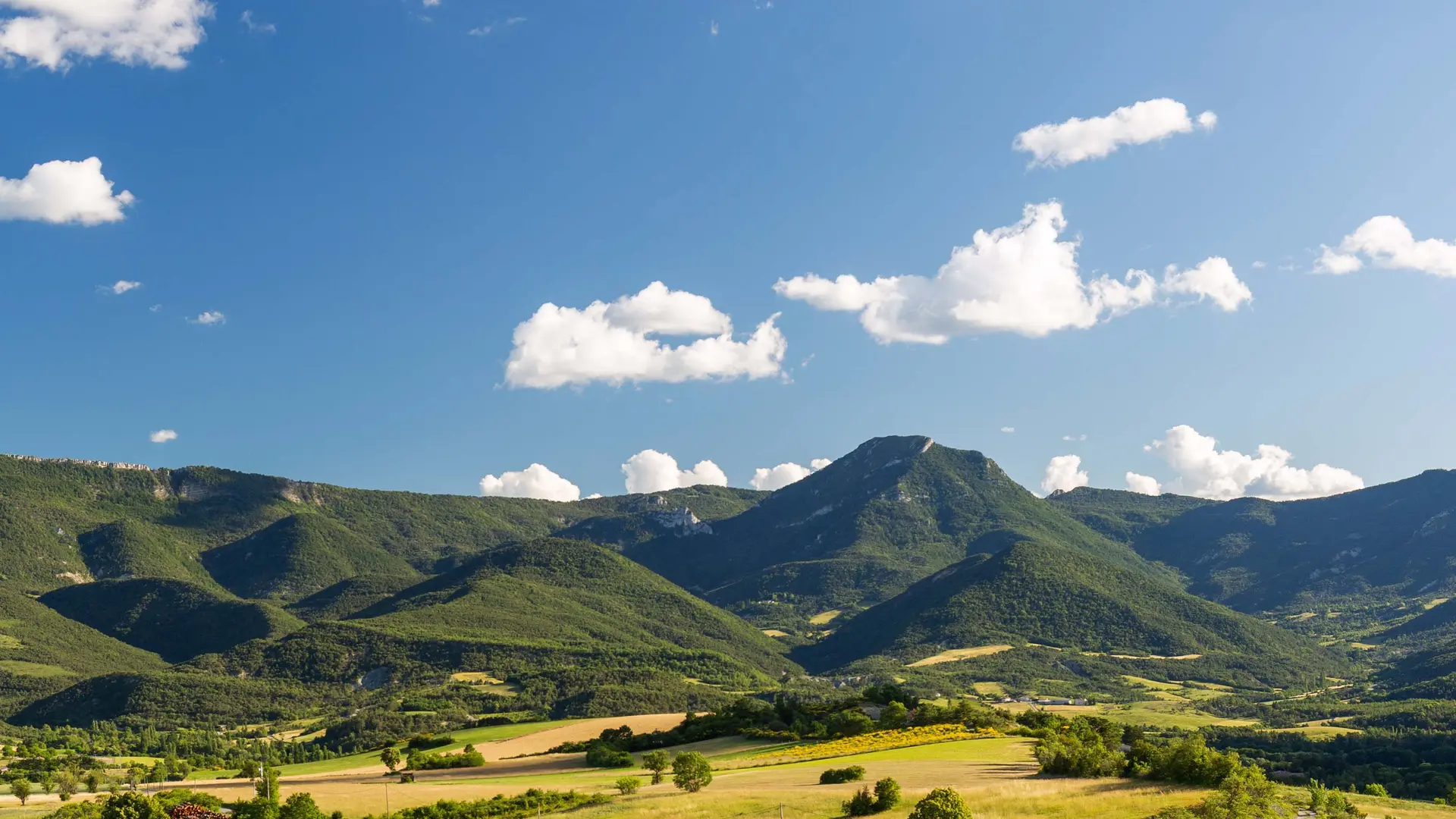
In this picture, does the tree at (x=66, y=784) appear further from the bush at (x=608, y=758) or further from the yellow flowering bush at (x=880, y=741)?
the yellow flowering bush at (x=880, y=741)

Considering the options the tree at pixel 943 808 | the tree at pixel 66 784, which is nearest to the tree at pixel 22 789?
the tree at pixel 66 784

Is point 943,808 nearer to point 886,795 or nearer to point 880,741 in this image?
point 886,795

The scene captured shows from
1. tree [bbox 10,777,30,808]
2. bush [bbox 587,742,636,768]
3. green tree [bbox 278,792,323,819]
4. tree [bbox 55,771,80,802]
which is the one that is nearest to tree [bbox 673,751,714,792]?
green tree [bbox 278,792,323,819]

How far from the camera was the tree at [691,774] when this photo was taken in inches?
3346

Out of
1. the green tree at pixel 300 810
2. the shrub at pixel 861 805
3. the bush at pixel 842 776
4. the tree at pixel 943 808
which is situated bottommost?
the bush at pixel 842 776

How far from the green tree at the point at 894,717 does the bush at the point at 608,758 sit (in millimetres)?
27792

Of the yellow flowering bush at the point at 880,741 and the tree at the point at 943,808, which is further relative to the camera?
the yellow flowering bush at the point at 880,741

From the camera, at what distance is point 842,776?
83.4 metres

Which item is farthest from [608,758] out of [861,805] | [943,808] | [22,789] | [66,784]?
[943,808]

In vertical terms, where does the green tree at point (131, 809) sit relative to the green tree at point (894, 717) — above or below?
above

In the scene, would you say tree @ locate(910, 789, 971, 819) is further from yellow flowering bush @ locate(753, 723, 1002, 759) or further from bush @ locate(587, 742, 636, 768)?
bush @ locate(587, 742, 636, 768)

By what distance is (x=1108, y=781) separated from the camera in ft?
240

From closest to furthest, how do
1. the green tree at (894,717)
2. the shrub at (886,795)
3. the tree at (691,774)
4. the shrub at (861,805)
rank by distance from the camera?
the shrub at (861,805) → the shrub at (886,795) → the tree at (691,774) → the green tree at (894,717)

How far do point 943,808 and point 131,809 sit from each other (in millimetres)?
58343
